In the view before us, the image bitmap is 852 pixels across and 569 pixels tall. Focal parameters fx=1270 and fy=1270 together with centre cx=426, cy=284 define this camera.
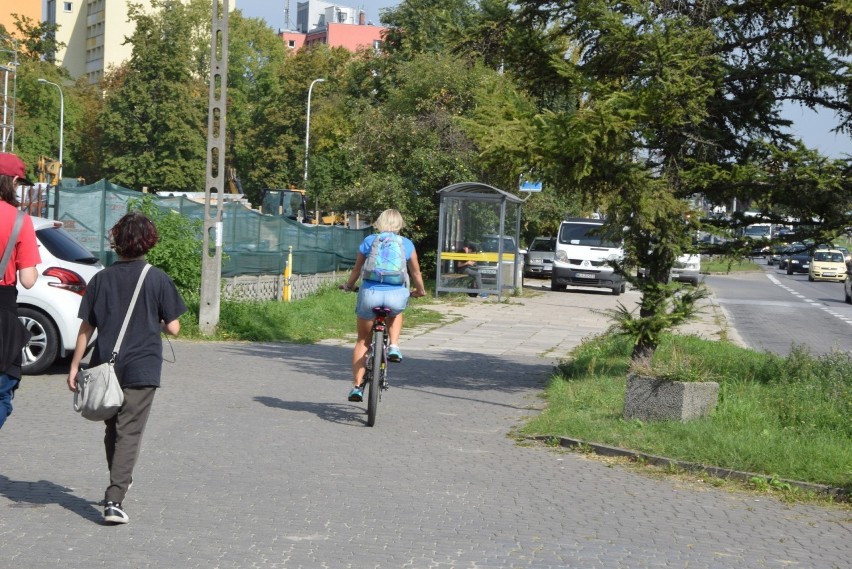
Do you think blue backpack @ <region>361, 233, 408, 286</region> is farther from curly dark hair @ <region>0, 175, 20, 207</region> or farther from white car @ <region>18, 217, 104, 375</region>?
curly dark hair @ <region>0, 175, 20, 207</region>

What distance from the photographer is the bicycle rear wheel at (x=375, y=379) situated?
9.84 meters

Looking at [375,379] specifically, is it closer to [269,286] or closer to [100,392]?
[100,392]

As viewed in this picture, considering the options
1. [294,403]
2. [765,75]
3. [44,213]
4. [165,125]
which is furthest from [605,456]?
[165,125]

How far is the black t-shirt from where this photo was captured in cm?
639

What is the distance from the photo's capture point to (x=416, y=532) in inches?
250

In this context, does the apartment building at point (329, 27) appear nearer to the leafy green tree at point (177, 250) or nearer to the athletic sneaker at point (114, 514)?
the leafy green tree at point (177, 250)

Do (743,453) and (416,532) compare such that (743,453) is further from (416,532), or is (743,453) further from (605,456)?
(416,532)

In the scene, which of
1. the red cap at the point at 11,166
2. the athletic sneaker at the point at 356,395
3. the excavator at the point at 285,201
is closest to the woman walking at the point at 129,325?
the red cap at the point at 11,166

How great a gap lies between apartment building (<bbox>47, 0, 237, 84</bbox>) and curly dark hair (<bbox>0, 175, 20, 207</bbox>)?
130706mm

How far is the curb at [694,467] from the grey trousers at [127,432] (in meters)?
3.61

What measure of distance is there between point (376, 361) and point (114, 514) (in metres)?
3.86

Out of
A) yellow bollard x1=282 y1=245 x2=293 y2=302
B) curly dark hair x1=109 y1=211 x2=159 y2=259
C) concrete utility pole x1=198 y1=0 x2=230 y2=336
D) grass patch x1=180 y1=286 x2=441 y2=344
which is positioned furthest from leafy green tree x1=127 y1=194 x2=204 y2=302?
curly dark hair x1=109 y1=211 x2=159 y2=259

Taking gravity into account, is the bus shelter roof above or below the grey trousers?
above

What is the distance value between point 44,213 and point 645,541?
1452 cm
